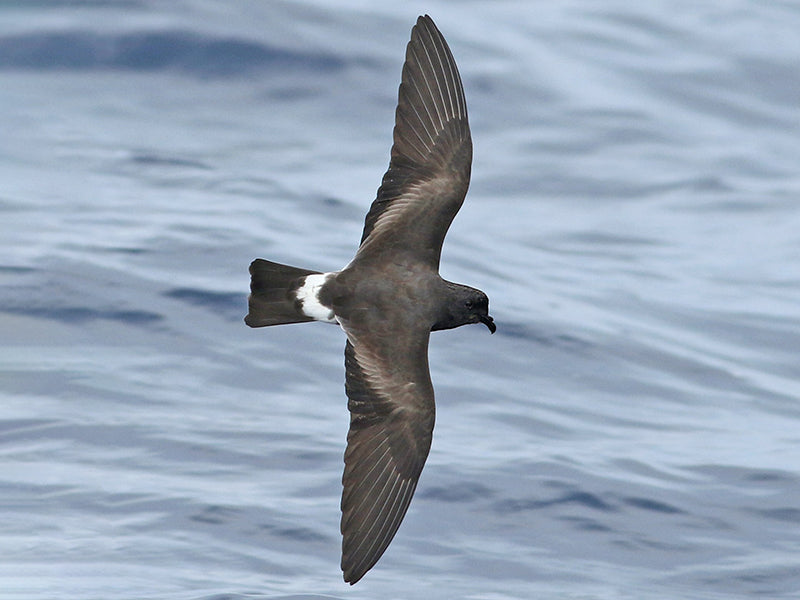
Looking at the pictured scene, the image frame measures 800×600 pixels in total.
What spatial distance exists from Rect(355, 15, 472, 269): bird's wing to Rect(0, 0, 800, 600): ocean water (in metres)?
1.93

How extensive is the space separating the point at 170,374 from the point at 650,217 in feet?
17.4

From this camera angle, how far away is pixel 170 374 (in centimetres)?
1011

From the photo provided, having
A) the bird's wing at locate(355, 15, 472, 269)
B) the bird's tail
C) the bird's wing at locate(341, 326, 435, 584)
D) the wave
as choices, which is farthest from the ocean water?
the bird's wing at locate(355, 15, 472, 269)

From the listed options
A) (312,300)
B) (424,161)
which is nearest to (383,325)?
(312,300)

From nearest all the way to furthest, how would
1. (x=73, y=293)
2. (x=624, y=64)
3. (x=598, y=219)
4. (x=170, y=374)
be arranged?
(x=170, y=374) < (x=73, y=293) < (x=598, y=219) < (x=624, y=64)

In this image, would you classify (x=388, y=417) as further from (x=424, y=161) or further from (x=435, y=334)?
(x=435, y=334)

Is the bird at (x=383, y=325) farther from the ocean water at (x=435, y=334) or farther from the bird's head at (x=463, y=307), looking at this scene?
the ocean water at (x=435, y=334)

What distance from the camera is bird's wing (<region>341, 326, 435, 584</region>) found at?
272 inches

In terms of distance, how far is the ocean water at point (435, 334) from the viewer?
28.4ft

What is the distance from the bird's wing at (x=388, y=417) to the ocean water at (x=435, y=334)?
128 cm

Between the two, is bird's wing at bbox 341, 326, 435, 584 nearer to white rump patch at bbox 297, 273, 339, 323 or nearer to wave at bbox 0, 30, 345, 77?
white rump patch at bbox 297, 273, 339, 323

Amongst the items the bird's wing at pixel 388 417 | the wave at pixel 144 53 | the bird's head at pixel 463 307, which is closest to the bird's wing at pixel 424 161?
the bird's head at pixel 463 307

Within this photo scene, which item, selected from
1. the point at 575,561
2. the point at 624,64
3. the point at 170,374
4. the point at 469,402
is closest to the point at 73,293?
the point at 170,374

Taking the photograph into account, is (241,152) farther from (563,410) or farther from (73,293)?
(563,410)
